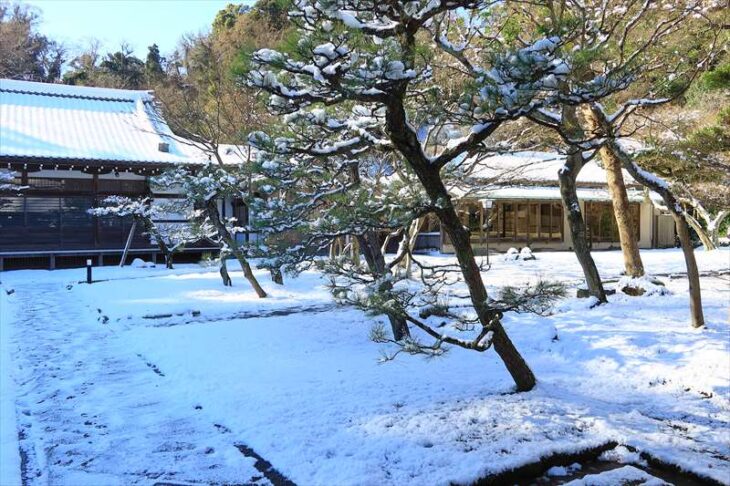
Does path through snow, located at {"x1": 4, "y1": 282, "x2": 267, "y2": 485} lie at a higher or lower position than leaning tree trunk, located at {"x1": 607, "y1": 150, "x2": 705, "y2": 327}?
lower

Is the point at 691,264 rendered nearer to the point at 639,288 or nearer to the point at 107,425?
the point at 639,288

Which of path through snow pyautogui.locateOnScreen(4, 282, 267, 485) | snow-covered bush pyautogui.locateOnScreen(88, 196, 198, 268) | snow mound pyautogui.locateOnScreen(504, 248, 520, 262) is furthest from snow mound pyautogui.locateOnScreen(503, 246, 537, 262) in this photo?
path through snow pyautogui.locateOnScreen(4, 282, 267, 485)

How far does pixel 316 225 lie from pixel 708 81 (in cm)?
410

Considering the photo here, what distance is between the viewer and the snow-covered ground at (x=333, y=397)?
3848mm

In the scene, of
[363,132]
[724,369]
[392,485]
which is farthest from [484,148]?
[724,369]

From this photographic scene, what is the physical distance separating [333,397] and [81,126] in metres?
16.1

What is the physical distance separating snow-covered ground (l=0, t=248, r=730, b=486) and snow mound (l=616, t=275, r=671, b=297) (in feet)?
0.90

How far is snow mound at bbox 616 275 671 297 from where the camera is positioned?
32.1ft

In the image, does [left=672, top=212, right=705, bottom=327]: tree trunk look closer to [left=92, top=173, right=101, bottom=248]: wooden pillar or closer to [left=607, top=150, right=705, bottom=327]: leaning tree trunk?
[left=607, top=150, right=705, bottom=327]: leaning tree trunk

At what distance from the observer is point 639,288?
9781mm

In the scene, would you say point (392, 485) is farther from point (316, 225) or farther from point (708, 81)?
point (708, 81)

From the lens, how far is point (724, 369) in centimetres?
578

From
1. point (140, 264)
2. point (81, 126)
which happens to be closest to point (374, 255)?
point (140, 264)

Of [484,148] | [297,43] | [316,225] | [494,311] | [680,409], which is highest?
[297,43]
